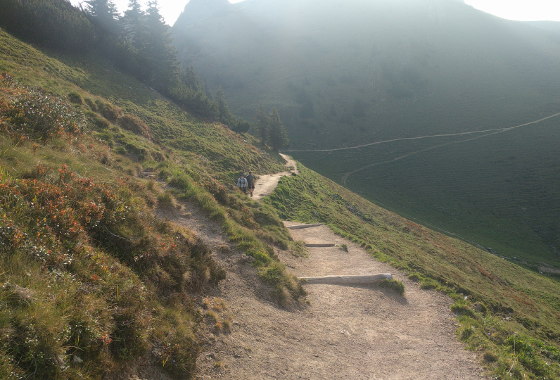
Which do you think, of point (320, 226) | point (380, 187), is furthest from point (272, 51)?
point (320, 226)

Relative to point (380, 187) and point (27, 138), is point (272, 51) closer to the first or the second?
point (380, 187)

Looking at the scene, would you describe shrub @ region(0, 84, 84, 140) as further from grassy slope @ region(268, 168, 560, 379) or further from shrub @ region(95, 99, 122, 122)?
grassy slope @ region(268, 168, 560, 379)

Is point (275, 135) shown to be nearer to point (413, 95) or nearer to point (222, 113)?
point (222, 113)

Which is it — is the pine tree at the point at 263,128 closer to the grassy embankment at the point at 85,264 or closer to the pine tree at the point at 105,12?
the pine tree at the point at 105,12

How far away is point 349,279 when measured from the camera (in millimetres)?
13656

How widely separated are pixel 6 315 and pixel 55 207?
9.35ft

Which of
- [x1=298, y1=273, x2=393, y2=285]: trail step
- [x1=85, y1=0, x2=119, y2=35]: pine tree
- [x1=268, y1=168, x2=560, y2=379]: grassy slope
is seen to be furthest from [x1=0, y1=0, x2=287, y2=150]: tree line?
[x1=298, y1=273, x2=393, y2=285]: trail step

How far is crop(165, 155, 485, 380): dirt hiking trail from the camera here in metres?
6.83

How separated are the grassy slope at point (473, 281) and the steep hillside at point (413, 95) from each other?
13.9 m

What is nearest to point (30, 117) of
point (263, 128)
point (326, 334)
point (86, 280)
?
point (86, 280)

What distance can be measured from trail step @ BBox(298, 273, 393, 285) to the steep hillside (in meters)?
35.4

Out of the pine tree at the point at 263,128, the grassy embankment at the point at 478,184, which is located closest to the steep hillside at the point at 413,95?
the grassy embankment at the point at 478,184

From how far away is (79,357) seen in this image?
4.05 meters

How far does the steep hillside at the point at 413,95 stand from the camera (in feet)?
182
